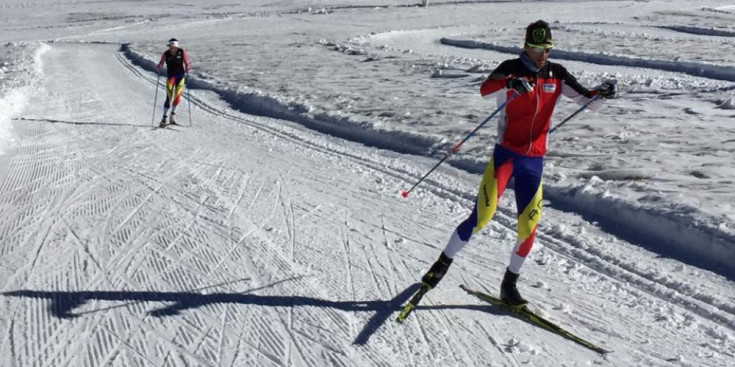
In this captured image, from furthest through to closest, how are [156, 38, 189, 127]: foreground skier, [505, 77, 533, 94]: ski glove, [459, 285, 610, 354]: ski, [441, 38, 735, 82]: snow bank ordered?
1. [441, 38, 735, 82]: snow bank
2. [156, 38, 189, 127]: foreground skier
3. [459, 285, 610, 354]: ski
4. [505, 77, 533, 94]: ski glove

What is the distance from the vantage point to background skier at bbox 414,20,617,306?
513cm

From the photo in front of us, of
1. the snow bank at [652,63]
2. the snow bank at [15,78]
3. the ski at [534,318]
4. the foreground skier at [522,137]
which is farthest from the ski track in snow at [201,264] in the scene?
the snow bank at [652,63]

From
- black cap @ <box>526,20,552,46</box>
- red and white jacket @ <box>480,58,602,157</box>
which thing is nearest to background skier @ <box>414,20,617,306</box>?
red and white jacket @ <box>480,58,602,157</box>

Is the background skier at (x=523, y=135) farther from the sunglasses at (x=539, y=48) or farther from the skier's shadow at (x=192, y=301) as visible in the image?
the skier's shadow at (x=192, y=301)

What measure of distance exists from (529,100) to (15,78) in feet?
73.7

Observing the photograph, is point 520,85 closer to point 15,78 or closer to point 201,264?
point 201,264

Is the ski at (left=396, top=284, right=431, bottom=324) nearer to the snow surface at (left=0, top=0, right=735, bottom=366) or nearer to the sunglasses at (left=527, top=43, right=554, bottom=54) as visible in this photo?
the snow surface at (left=0, top=0, right=735, bottom=366)

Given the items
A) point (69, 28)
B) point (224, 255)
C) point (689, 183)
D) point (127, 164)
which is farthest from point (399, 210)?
point (69, 28)

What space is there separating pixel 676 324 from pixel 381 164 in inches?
229

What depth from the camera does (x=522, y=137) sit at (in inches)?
207

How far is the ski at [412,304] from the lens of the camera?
5.22 meters

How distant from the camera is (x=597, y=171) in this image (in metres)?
8.91

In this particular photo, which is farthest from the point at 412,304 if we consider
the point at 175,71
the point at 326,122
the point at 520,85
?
the point at 175,71

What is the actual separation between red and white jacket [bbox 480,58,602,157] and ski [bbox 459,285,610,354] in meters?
1.25
